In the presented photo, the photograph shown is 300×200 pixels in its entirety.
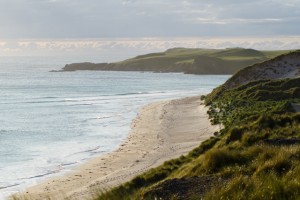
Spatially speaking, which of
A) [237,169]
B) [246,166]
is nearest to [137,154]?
[246,166]

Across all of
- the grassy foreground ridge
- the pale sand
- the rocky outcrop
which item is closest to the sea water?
the pale sand

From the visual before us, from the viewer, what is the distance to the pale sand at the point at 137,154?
18.4 m

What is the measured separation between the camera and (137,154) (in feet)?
82.3

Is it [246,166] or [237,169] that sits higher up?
[237,169]

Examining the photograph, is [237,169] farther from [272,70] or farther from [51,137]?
[272,70]

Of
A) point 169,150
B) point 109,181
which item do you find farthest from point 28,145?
point 109,181

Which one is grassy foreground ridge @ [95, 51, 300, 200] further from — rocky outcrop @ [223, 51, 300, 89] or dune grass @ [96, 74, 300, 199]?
rocky outcrop @ [223, 51, 300, 89]

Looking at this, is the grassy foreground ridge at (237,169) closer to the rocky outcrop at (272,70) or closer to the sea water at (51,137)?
the sea water at (51,137)

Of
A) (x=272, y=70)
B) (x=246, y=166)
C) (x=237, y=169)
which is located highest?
(x=272, y=70)

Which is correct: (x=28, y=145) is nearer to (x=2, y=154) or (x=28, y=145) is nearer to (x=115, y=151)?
(x=2, y=154)

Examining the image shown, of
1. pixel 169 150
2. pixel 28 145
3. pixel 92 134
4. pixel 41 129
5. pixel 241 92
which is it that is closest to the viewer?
pixel 169 150

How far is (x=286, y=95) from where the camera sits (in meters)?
40.1

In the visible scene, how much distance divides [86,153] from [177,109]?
22.2 metres

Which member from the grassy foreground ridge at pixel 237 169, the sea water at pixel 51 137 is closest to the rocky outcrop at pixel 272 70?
the sea water at pixel 51 137
